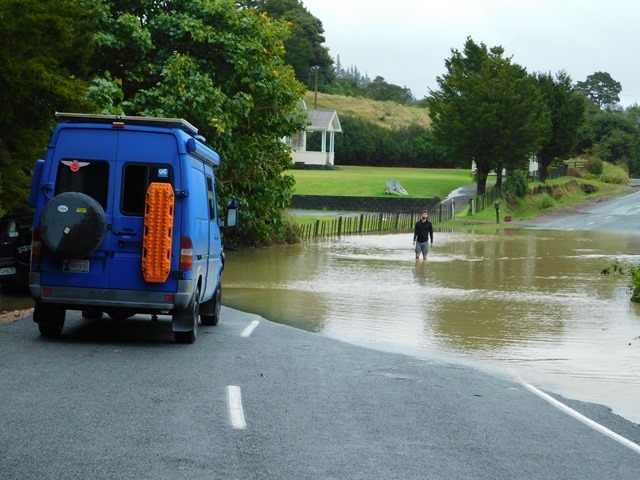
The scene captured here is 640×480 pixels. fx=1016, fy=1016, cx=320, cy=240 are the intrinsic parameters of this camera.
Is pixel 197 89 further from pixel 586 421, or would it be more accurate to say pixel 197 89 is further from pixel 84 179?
pixel 586 421

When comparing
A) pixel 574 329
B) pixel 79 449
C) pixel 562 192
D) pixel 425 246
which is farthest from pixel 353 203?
pixel 79 449

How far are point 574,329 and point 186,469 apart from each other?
501 inches

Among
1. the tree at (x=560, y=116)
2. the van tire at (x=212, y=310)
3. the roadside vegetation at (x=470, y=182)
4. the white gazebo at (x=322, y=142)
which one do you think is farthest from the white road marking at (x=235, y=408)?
the white gazebo at (x=322, y=142)

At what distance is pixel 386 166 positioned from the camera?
10506 cm

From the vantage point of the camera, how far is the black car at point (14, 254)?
20.0 meters

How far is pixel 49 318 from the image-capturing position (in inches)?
527

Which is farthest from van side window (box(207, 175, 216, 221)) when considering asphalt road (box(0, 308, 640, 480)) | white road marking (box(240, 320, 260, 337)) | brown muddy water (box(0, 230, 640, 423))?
brown muddy water (box(0, 230, 640, 423))

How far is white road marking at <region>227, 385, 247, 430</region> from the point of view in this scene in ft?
27.4

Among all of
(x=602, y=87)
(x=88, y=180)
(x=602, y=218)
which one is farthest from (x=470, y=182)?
(x=602, y=87)

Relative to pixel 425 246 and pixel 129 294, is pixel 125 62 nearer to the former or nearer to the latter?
pixel 425 246

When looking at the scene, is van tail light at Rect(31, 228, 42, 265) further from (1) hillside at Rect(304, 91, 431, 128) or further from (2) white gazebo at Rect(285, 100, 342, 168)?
(1) hillside at Rect(304, 91, 431, 128)

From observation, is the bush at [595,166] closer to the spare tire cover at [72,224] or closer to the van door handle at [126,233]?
the van door handle at [126,233]

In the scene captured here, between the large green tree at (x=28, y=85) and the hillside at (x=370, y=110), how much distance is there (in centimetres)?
8832

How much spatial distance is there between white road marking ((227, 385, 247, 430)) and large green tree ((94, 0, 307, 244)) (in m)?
19.1
